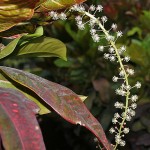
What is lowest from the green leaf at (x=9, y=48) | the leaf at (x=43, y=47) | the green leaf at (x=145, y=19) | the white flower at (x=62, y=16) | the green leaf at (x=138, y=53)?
the green leaf at (x=138, y=53)

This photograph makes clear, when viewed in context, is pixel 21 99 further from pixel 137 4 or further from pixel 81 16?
pixel 137 4

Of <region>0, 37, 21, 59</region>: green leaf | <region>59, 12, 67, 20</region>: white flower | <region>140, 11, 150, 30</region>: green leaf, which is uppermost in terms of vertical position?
<region>59, 12, 67, 20</region>: white flower

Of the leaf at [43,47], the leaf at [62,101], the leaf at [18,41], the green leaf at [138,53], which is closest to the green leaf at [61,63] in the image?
the green leaf at [138,53]

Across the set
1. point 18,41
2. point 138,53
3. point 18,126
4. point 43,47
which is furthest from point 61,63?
point 18,126

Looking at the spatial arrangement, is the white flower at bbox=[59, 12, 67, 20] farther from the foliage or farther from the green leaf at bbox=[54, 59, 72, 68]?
the green leaf at bbox=[54, 59, 72, 68]

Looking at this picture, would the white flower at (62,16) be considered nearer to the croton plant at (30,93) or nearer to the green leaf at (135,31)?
the croton plant at (30,93)

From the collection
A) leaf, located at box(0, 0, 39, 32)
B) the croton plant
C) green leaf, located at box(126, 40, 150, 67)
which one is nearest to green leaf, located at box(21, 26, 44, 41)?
the croton plant
